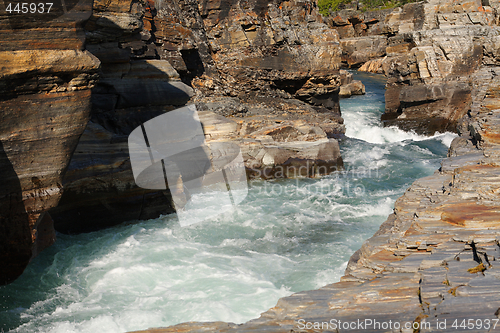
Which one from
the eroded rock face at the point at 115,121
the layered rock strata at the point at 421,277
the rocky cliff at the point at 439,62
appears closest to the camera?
the layered rock strata at the point at 421,277

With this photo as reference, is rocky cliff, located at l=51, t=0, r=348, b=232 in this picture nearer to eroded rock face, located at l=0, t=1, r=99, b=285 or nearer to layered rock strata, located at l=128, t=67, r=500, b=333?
eroded rock face, located at l=0, t=1, r=99, b=285

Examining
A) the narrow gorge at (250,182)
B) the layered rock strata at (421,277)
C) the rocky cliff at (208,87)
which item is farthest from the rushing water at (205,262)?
the layered rock strata at (421,277)

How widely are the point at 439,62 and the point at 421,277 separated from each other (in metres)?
14.5

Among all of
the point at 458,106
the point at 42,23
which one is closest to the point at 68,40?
the point at 42,23

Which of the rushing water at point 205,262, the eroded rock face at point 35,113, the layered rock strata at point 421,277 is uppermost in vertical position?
the eroded rock face at point 35,113

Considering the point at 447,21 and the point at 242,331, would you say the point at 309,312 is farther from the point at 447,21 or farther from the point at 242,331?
the point at 447,21

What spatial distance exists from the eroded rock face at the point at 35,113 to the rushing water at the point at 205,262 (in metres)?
1.03

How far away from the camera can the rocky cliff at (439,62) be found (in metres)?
15.8

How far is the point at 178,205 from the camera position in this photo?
9555 mm

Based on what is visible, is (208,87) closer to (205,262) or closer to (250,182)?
(250,182)

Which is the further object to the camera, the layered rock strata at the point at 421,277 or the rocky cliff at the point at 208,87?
the rocky cliff at the point at 208,87

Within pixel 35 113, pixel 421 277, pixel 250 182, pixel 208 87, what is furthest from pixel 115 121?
pixel 421 277

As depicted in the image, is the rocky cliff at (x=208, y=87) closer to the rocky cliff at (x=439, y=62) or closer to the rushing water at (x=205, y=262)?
the rushing water at (x=205, y=262)

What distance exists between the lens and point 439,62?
53.1 feet
